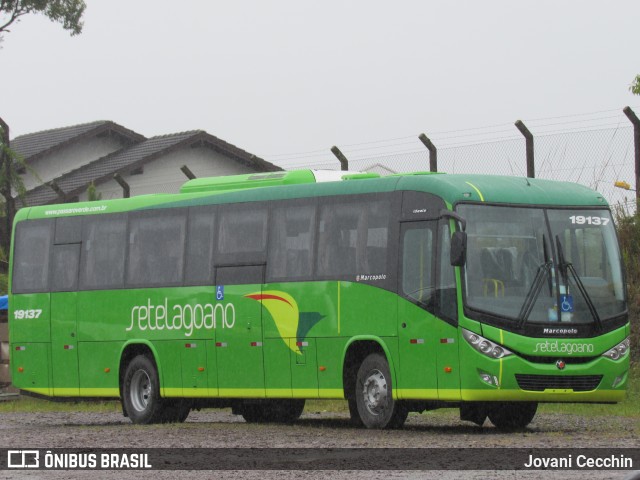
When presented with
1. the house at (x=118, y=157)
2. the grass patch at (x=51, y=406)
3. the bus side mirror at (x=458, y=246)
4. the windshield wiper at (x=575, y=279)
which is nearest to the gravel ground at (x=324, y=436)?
the windshield wiper at (x=575, y=279)

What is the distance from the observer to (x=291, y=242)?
2064cm

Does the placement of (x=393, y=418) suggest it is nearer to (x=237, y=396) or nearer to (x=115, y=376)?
(x=237, y=396)

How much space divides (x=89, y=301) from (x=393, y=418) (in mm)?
6626

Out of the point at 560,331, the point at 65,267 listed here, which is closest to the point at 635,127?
the point at 560,331

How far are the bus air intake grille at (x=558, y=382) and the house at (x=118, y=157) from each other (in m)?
38.4

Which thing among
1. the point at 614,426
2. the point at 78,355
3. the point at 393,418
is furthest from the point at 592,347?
the point at 78,355

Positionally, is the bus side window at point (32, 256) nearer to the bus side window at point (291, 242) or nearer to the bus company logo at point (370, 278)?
the bus side window at point (291, 242)

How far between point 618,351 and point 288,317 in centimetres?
441

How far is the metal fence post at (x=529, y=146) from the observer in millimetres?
24705

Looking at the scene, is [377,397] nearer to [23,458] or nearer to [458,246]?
[458,246]

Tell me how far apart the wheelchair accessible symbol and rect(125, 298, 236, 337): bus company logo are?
202 inches

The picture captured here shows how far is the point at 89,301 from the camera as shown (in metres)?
23.8

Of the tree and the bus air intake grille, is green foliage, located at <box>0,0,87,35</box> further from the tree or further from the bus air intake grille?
the bus air intake grille

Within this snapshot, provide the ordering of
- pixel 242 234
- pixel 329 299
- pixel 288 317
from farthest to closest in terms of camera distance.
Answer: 1. pixel 242 234
2. pixel 288 317
3. pixel 329 299
